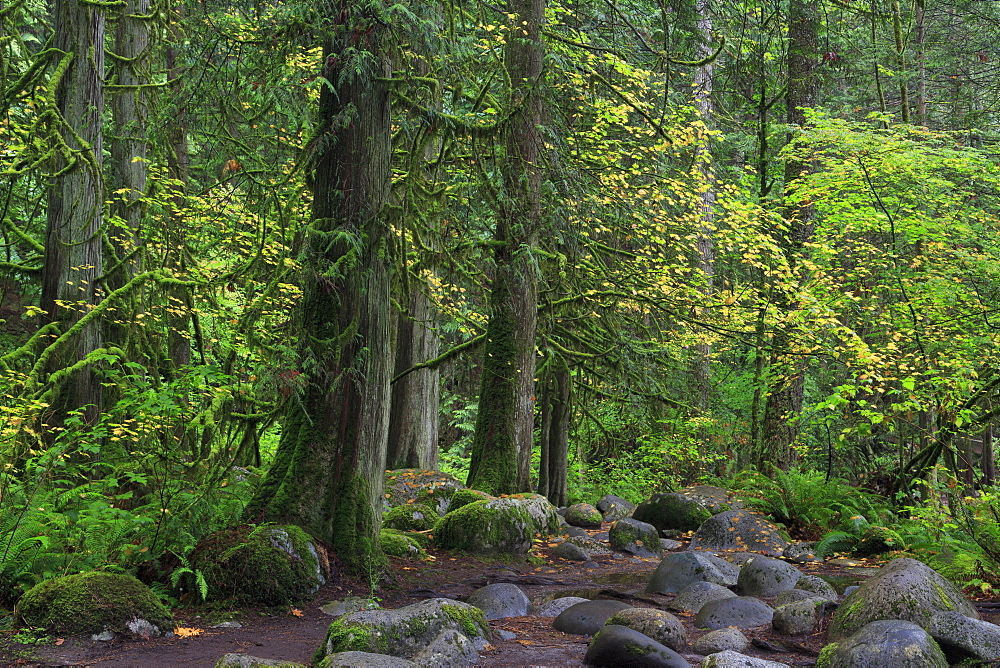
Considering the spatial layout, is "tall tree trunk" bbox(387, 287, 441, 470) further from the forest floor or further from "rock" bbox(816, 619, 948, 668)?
"rock" bbox(816, 619, 948, 668)

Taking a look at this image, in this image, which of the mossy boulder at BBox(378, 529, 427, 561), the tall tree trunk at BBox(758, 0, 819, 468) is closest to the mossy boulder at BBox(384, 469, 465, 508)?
the mossy boulder at BBox(378, 529, 427, 561)

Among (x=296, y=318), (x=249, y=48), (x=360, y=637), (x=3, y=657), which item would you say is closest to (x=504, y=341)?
(x=296, y=318)

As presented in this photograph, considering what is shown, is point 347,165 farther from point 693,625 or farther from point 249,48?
point 693,625

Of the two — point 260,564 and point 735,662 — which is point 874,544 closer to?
point 735,662

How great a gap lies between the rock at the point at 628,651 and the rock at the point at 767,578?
279 centimetres

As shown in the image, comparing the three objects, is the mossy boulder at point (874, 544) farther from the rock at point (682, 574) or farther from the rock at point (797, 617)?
the rock at point (797, 617)

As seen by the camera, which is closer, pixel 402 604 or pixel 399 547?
pixel 402 604

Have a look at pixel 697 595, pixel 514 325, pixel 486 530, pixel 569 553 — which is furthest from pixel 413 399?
pixel 697 595

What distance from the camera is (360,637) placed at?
5.43m

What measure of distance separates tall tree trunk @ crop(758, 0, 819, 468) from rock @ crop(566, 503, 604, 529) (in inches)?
130

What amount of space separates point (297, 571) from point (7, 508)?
242 cm

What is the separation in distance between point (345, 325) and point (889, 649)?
541 centimetres

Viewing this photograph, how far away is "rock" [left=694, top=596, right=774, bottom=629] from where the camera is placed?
6953mm

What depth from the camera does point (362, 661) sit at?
5.01 meters
